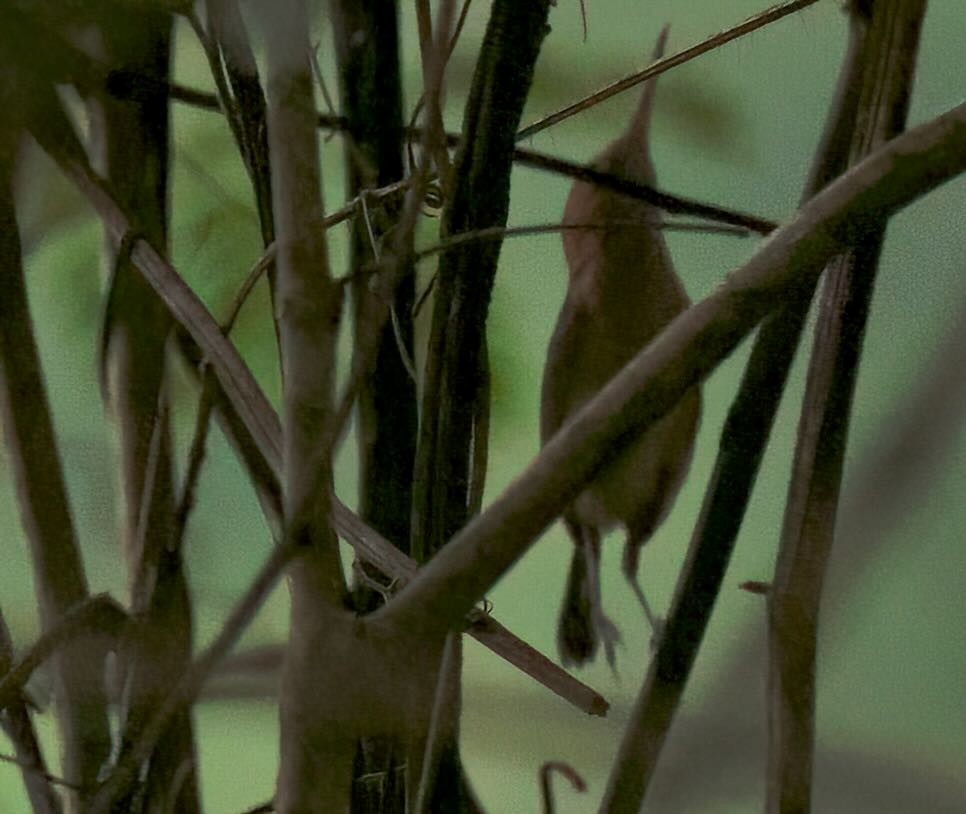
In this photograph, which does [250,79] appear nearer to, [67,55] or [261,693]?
[67,55]

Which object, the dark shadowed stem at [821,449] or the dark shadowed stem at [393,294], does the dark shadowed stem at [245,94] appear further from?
the dark shadowed stem at [821,449]

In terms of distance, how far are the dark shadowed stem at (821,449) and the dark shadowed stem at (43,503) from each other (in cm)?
18

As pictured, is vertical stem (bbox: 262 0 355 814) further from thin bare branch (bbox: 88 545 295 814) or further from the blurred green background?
the blurred green background

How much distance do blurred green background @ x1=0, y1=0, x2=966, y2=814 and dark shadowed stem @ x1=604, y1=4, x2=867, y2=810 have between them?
0.21 meters

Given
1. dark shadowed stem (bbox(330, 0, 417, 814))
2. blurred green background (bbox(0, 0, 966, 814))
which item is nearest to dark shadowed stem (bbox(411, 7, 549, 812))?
dark shadowed stem (bbox(330, 0, 417, 814))

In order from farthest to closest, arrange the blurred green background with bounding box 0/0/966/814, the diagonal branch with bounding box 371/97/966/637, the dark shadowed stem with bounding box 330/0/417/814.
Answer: the blurred green background with bounding box 0/0/966/814, the dark shadowed stem with bounding box 330/0/417/814, the diagonal branch with bounding box 371/97/966/637

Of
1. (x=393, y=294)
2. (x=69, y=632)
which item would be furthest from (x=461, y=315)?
(x=69, y=632)

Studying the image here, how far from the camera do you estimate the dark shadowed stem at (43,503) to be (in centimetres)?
30

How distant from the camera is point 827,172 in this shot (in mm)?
268

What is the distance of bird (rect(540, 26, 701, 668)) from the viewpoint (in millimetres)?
311

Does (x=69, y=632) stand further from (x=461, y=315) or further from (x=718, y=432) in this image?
Answer: (x=718, y=432)

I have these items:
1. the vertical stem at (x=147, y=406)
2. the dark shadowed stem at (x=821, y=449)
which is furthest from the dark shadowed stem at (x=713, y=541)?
the vertical stem at (x=147, y=406)

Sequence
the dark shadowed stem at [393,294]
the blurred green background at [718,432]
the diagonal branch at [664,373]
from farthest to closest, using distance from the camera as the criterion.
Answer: the blurred green background at [718,432] < the dark shadowed stem at [393,294] < the diagonal branch at [664,373]

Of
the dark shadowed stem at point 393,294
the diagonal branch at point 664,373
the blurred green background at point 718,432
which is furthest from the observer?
the blurred green background at point 718,432
